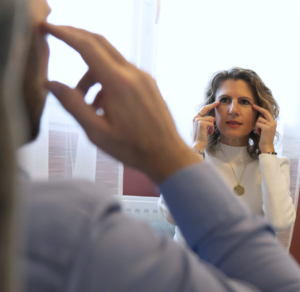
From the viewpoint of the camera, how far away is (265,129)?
5.19 ft

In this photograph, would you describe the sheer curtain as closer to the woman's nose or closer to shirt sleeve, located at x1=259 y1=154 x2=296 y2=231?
the woman's nose

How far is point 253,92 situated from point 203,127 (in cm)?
34

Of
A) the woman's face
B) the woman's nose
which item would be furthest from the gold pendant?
the woman's nose

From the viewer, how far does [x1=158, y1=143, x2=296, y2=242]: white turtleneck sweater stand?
4.71 ft

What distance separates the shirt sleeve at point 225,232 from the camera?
0.30 metres

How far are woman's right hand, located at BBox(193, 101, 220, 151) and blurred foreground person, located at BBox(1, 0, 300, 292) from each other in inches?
50.3

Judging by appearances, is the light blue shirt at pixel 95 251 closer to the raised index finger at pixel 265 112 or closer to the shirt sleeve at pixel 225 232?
the shirt sleeve at pixel 225 232

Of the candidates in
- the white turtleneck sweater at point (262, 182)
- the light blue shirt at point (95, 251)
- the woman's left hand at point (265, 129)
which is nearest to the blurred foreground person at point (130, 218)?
the light blue shirt at point (95, 251)

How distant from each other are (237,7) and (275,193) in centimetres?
119

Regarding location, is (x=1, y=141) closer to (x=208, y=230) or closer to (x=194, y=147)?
(x=208, y=230)

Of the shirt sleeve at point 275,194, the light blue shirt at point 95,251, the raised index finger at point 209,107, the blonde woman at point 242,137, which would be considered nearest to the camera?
the light blue shirt at point 95,251

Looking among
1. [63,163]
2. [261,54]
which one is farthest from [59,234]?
[261,54]

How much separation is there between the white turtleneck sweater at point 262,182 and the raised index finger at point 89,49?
1.12 meters

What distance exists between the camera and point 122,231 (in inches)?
9.2
